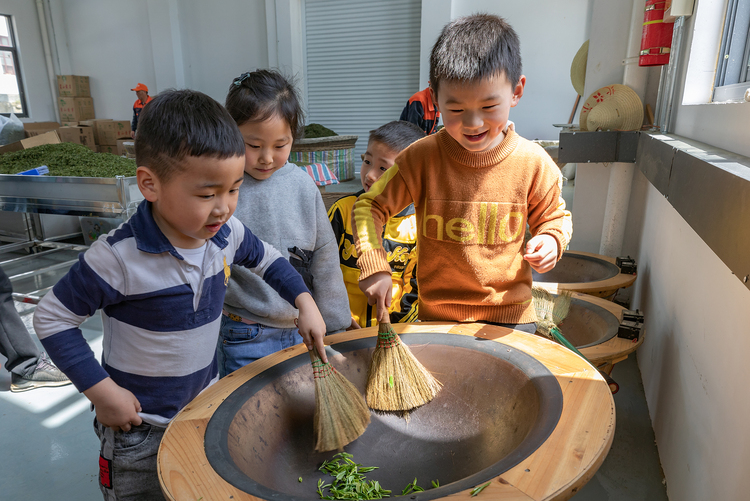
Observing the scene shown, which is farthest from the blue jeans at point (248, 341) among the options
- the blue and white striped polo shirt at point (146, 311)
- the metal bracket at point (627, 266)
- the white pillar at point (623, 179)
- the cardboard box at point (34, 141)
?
the cardboard box at point (34, 141)

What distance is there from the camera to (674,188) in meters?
1.42

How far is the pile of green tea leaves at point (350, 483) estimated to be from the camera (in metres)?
0.90

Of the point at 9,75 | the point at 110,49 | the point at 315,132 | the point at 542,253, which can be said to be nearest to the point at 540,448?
the point at 542,253

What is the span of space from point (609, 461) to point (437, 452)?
1.22m

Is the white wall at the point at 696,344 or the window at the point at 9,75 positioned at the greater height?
the window at the point at 9,75

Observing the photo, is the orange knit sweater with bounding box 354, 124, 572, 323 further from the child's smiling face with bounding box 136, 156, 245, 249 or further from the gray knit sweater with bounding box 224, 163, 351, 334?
the child's smiling face with bounding box 136, 156, 245, 249

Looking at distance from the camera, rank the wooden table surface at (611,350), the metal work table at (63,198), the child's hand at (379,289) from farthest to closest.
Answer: the metal work table at (63,198)
the wooden table surface at (611,350)
the child's hand at (379,289)

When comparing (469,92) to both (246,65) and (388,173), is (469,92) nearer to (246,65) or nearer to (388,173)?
(388,173)

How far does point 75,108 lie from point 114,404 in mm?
10557

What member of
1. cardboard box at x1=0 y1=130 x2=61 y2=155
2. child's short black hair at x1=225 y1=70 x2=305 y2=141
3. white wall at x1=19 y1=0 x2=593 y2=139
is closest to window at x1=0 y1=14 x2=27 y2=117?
white wall at x1=19 y1=0 x2=593 y2=139

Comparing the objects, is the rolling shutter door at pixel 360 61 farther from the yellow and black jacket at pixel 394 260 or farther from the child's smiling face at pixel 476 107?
the child's smiling face at pixel 476 107

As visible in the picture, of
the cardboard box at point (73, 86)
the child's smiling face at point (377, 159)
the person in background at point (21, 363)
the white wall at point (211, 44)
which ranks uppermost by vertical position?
the white wall at point (211, 44)

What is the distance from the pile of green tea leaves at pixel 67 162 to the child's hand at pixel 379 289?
2745 millimetres

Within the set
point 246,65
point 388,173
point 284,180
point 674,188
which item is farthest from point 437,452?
point 246,65
